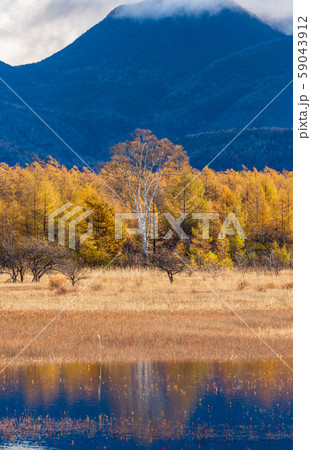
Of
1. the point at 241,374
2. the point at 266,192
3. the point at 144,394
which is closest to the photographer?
the point at 144,394

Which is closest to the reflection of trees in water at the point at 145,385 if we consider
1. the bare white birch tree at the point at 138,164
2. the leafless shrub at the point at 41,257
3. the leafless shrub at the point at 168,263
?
the leafless shrub at the point at 168,263

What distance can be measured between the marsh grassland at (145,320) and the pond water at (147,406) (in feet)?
5.34

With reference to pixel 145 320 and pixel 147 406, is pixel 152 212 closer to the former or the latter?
pixel 145 320

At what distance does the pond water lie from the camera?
36.6ft

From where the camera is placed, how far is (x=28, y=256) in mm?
41969

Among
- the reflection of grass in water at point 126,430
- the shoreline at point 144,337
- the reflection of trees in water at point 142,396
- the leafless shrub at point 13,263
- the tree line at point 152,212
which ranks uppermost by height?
the tree line at point 152,212

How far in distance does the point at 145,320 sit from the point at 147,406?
10005 mm

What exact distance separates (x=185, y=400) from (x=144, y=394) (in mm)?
968

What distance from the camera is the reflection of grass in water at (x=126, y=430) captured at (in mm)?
11250

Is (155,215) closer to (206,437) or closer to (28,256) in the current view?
(28,256)

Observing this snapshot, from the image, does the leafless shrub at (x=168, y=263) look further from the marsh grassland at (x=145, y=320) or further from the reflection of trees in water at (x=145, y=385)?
the reflection of trees in water at (x=145, y=385)

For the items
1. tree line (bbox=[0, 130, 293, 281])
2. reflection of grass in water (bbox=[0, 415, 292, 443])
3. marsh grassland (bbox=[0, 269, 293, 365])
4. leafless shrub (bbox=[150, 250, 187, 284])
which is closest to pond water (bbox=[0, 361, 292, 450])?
reflection of grass in water (bbox=[0, 415, 292, 443])
